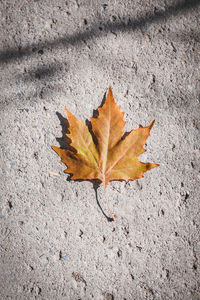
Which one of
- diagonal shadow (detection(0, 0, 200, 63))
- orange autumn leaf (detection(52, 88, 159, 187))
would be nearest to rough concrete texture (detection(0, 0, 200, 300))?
diagonal shadow (detection(0, 0, 200, 63))

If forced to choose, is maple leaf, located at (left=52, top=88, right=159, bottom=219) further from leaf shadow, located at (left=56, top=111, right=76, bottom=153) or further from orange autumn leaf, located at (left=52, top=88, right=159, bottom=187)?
leaf shadow, located at (left=56, top=111, right=76, bottom=153)

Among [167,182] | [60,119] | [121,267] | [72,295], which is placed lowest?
[72,295]

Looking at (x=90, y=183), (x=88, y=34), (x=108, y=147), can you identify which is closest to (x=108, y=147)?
(x=108, y=147)

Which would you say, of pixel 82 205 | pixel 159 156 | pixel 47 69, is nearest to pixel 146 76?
pixel 159 156

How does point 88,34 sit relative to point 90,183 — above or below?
above

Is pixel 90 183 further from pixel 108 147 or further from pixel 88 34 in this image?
pixel 88 34

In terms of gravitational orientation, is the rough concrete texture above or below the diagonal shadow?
below

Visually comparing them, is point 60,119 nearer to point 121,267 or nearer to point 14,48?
point 14,48
